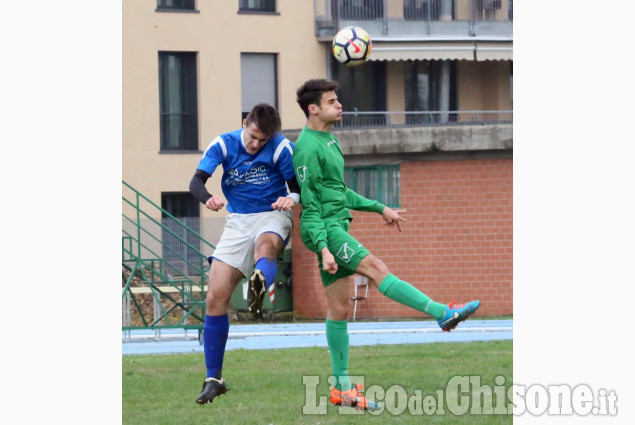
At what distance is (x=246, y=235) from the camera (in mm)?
8930

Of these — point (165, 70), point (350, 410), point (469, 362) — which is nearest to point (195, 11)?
point (165, 70)

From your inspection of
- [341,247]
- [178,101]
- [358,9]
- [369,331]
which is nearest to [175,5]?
[178,101]

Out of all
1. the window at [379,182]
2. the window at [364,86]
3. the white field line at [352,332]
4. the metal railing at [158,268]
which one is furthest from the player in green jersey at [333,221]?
the window at [364,86]

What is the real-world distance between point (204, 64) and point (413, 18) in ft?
19.1

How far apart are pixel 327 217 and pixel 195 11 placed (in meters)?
22.3

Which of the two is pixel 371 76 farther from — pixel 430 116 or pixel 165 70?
pixel 165 70

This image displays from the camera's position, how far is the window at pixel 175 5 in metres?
30.2

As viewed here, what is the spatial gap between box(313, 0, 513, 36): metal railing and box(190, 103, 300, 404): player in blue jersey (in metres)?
22.2

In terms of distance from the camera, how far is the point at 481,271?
2373 centimetres

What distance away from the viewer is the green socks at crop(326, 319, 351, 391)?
9.42 meters

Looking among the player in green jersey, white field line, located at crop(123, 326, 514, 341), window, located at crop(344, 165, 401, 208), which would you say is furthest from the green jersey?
window, located at crop(344, 165, 401, 208)

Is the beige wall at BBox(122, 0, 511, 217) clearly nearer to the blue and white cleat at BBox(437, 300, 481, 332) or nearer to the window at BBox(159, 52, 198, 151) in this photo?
the window at BBox(159, 52, 198, 151)

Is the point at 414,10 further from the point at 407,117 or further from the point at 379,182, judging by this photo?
the point at 379,182

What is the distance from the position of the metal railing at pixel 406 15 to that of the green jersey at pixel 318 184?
2208 cm
